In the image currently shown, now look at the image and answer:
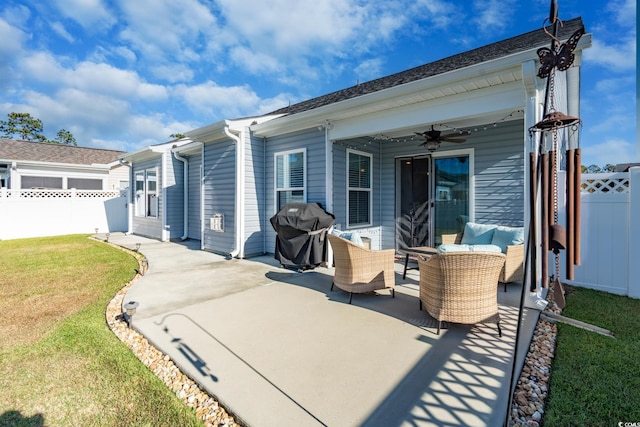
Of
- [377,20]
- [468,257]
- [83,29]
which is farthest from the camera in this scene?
[83,29]

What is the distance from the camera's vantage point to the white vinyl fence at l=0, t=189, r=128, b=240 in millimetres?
11211

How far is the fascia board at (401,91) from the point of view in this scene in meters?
3.55

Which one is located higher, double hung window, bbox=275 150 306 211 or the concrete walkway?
double hung window, bbox=275 150 306 211

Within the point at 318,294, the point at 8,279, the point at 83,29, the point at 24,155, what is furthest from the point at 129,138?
the point at 318,294

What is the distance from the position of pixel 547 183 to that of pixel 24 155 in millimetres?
20279

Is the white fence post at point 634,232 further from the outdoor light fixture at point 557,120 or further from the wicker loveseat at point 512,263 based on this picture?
the outdoor light fixture at point 557,120

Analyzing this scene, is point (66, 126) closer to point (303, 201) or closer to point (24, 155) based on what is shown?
point (24, 155)

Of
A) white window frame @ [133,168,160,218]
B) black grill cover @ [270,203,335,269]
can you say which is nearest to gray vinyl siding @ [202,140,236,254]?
black grill cover @ [270,203,335,269]

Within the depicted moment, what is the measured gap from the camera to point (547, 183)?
1.96 metres

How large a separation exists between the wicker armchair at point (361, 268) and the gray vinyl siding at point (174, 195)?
7.49 m

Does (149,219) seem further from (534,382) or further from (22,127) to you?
(22,127)

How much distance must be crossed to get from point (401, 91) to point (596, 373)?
3.90 m

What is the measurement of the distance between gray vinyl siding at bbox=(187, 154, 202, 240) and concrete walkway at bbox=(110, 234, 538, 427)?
5.32 metres

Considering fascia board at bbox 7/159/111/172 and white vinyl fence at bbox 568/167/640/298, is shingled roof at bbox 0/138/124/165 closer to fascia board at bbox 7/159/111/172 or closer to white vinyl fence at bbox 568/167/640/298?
fascia board at bbox 7/159/111/172
